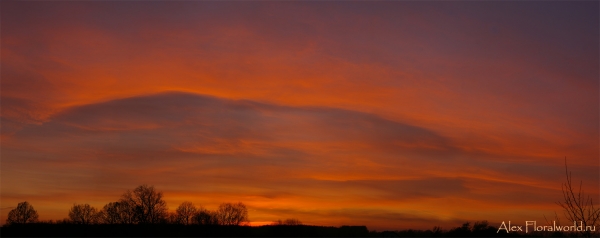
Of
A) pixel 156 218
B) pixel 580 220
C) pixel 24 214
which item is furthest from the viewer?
pixel 24 214

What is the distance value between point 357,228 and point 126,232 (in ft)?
123

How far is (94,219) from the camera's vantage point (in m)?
97.5

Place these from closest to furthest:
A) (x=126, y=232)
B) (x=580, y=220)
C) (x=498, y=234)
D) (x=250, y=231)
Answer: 1. (x=580, y=220)
2. (x=498, y=234)
3. (x=250, y=231)
4. (x=126, y=232)

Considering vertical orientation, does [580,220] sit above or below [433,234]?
above

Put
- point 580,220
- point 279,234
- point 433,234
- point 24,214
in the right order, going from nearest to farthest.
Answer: point 580,220 → point 433,234 → point 279,234 → point 24,214

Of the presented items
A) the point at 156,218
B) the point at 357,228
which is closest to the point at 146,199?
the point at 156,218

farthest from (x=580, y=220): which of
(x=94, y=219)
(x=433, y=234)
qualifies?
(x=94, y=219)

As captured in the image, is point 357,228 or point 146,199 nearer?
point 357,228

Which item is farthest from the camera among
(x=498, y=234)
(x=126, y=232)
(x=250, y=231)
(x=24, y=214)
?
(x=24, y=214)

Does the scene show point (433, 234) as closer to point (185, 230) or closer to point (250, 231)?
point (250, 231)

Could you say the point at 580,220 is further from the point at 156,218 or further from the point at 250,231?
the point at 156,218

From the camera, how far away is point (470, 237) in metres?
46.7

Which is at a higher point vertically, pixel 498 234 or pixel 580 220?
pixel 580 220

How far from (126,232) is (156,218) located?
16.0 metres
